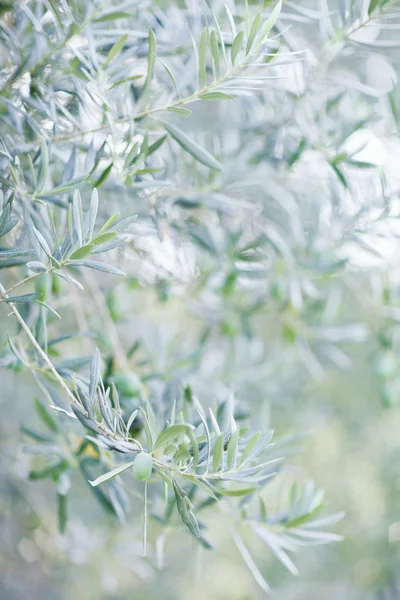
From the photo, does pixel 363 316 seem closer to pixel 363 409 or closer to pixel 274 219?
pixel 363 409

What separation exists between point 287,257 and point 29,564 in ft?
3.46

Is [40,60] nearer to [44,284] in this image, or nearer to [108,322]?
[44,284]

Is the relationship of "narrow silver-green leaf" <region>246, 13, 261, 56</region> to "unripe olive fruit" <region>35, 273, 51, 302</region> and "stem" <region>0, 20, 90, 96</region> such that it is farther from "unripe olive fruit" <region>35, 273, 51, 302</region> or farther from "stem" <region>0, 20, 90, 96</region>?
"unripe olive fruit" <region>35, 273, 51, 302</region>

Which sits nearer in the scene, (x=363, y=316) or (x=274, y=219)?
(x=274, y=219)

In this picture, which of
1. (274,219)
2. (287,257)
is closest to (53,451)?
(287,257)

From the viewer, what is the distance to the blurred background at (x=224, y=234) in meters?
0.72

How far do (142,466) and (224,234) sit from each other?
2.08 feet

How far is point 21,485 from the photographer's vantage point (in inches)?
51.8

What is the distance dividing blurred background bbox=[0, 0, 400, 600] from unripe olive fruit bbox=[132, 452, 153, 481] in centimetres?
27

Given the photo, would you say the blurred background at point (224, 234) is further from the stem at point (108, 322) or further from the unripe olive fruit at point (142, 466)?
the unripe olive fruit at point (142, 466)

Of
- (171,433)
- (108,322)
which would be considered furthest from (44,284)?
(171,433)

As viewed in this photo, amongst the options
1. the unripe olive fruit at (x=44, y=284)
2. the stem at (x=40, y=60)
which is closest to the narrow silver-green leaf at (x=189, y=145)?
the stem at (x=40, y=60)

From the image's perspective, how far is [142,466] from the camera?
0.46 meters

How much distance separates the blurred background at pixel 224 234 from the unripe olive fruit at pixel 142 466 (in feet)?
0.88
